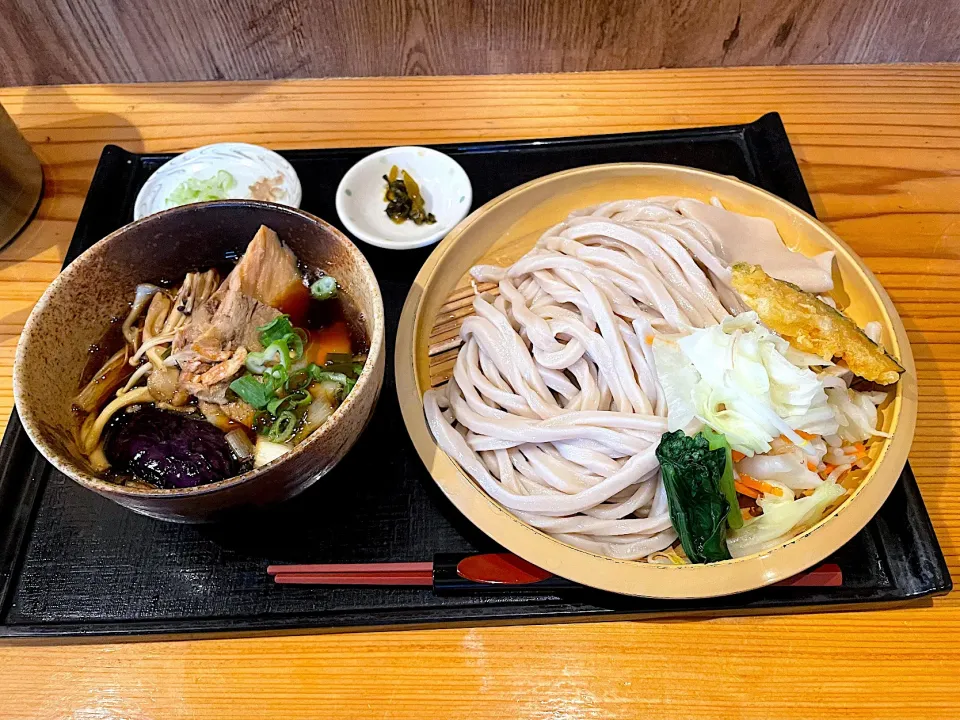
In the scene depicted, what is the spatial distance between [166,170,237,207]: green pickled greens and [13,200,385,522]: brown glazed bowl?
20.5 inches

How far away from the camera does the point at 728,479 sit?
1.53 m

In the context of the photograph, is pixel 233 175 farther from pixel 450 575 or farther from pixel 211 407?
pixel 450 575

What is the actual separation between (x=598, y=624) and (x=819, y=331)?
2.88 ft

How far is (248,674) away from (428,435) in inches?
26.5

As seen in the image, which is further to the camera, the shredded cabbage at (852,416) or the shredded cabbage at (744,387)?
the shredded cabbage at (852,416)

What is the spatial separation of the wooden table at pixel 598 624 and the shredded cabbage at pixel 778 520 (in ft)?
0.65

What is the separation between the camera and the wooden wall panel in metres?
2.43

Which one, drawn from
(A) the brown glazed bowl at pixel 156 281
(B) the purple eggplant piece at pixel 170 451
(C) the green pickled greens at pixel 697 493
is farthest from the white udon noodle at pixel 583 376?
(B) the purple eggplant piece at pixel 170 451

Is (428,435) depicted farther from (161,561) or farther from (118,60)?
(118,60)

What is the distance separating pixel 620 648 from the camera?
157 cm

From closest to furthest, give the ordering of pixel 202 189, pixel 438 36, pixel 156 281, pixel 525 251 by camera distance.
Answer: pixel 156 281 → pixel 525 251 → pixel 202 189 → pixel 438 36

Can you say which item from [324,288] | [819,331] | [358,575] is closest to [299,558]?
[358,575]

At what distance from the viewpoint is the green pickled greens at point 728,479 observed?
59.9 inches

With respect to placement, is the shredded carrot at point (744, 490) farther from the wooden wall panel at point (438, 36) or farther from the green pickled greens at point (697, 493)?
the wooden wall panel at point (438, 36)
